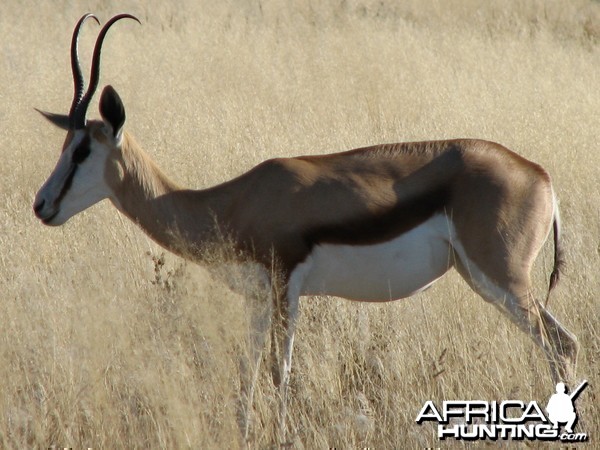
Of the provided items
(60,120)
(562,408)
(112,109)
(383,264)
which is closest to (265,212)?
(383,264)

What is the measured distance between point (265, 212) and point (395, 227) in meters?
0.66

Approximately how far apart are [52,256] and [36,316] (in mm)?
1476

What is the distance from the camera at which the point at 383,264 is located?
4.83 meters

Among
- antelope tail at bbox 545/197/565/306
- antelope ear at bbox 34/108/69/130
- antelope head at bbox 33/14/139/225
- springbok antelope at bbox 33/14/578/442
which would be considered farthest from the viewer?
antelope ear at bbox 34/108/69/130

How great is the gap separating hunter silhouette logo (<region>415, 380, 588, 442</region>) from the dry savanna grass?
0.08 m

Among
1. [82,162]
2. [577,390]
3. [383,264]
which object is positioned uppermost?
[82,162]

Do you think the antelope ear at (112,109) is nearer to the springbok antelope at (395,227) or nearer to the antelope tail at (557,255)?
the springbok antelope at (395,227)

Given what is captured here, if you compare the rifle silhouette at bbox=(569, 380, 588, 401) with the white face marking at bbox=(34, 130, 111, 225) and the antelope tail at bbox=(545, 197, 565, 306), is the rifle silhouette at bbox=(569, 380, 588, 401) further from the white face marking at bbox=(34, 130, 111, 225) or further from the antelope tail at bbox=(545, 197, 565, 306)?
the white face marking at bbox=(34, 130, 111, 225)

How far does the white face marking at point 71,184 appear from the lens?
517 cm

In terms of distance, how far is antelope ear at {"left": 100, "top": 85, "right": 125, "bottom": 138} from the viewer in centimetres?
511

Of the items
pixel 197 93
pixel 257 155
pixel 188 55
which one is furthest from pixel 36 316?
pixel 188 55

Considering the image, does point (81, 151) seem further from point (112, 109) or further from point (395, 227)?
point (395, 227)

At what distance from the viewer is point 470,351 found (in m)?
5.03

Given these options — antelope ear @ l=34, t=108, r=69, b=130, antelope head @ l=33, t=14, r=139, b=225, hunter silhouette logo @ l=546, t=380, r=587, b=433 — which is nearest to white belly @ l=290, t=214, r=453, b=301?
hunter silhouette logo @ l=546, t=380, r=587, b=433
